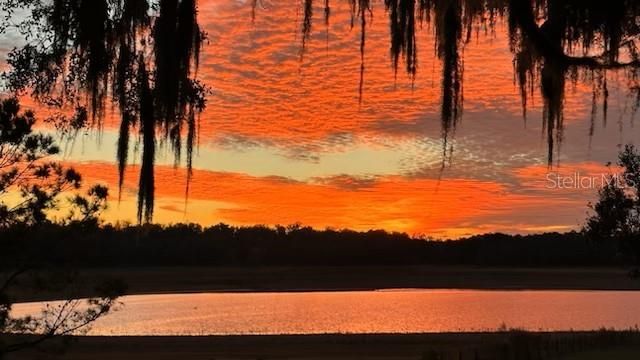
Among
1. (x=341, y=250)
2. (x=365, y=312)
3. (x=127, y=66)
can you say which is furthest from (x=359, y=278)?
(x=127, y=66)

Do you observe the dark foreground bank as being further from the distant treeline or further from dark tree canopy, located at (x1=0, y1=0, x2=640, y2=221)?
the distant treeline

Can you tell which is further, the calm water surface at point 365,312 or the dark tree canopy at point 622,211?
the calm water surface at point 365,312

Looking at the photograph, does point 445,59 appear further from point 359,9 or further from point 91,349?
point 91,349

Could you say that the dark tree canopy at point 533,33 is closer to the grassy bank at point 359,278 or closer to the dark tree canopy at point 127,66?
the dark tree canopy at point 127,66

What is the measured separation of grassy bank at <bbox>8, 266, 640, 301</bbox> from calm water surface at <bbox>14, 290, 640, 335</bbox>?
7114mm

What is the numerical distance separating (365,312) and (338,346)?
79.2 feet

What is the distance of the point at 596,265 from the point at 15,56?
108436mm

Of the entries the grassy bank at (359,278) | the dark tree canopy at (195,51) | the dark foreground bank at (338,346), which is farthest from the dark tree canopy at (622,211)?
the grassy bank at (359,278)

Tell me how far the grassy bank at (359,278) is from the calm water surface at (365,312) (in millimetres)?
7114

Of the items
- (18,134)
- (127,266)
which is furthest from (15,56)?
(127,266)

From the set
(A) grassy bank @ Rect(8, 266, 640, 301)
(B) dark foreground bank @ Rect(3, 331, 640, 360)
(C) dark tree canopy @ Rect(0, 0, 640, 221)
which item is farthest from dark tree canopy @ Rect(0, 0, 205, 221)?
(A) grassy bank @ Rect(8, 266, 640, 301)

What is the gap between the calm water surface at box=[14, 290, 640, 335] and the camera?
41375 mm

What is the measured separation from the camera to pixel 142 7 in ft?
17.4

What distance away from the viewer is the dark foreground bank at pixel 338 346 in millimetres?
20922
